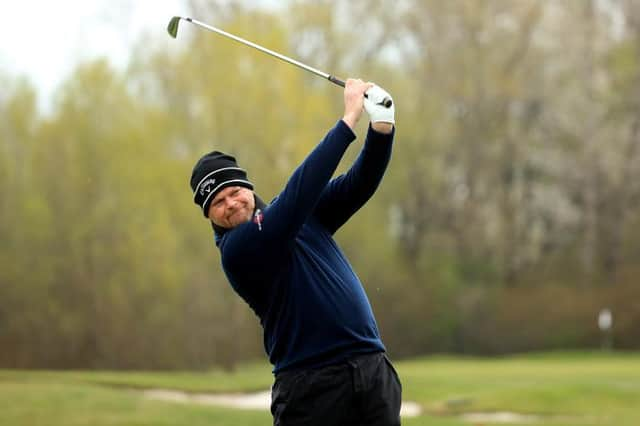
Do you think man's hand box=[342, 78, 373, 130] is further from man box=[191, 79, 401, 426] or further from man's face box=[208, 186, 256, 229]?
man's face box=[208, 186, 256, 229]

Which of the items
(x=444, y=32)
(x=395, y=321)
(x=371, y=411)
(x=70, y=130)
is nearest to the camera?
(x=371, y=411)

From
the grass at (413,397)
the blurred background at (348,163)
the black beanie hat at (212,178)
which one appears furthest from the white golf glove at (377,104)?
the blurred background at (348,163)

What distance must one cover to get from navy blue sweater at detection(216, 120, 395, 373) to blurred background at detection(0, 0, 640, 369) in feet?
69.9

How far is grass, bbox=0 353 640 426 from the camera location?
1333 centimetres

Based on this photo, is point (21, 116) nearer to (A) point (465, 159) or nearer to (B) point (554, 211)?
(A) point (465, 159)

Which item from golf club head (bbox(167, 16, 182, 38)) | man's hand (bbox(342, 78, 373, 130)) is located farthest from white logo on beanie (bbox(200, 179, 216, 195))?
golf club head (bbox(167, 16, 182, 38))

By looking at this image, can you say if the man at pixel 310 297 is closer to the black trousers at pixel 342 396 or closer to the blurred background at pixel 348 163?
the black trousers at pixel 342 396

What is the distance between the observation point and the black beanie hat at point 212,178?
13.4 feet

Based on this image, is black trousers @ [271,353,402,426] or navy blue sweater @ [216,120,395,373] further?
black trousers @ [271,353,402,426]

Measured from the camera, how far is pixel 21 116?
988 inches

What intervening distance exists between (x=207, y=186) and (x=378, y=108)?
695 millimetres

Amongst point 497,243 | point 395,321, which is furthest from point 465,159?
point 395,321

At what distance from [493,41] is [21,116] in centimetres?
1739

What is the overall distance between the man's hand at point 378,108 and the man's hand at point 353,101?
3 centimetres
